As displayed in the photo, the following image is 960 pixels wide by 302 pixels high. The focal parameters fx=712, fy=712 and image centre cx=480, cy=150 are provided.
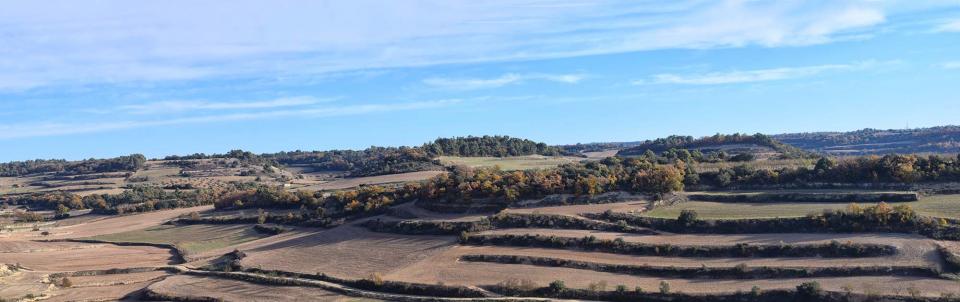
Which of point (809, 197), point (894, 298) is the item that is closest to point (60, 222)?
point (809, 197)

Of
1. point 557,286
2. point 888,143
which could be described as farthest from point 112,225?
point 888,143

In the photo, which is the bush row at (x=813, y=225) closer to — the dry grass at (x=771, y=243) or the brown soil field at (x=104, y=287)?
the dry grass at (x=771, y=243)

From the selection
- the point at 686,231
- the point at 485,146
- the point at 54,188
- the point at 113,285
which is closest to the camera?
the point at 686,231

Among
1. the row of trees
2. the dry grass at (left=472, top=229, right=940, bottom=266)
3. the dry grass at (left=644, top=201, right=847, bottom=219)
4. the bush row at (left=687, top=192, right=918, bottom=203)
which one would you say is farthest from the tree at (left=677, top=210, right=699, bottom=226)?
the row of trees

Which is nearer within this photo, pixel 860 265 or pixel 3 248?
pixel 860 265

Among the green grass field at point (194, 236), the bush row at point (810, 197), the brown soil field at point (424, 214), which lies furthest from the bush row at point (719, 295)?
the green grass field at point (194, 236)

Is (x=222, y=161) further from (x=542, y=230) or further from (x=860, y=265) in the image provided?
(x=860, y=265)

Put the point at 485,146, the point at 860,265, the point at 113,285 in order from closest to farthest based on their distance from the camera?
the point at 860,265 < the point at 113,285 < the point at 485,146

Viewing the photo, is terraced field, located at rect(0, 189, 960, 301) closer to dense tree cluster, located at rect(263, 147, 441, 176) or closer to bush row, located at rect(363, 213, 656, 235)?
bush row, located at rect(363, 213, 656, 235)

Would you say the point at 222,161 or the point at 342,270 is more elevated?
the point at 222,161
